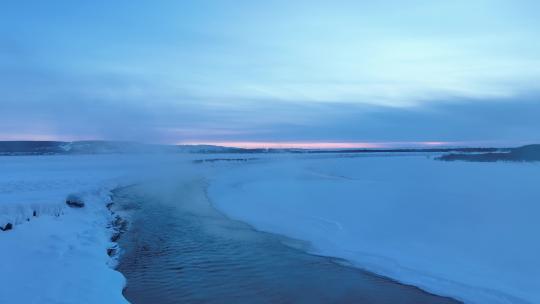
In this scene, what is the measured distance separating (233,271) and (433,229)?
5.27 m

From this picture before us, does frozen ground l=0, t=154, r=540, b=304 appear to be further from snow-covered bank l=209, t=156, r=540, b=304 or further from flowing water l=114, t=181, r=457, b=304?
flowing water l=114, t=181, r=457, b=304

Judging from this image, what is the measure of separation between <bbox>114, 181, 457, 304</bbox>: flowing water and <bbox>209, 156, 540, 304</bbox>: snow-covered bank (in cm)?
62

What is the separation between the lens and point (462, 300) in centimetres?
764

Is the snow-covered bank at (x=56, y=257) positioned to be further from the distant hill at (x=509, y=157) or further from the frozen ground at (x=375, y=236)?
the distant hill at (x=509, y=157)

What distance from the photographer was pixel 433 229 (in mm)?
11484

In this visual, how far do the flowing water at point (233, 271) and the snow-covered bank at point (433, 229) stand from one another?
623mm

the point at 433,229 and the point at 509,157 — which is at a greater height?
the point at 509,157

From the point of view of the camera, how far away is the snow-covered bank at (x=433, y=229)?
8.30 meters

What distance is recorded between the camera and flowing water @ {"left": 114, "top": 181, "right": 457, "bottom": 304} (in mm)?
8305

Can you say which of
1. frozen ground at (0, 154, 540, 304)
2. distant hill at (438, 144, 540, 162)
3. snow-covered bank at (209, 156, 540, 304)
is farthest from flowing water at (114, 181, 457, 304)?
distant hill at (438, 144, 540, 162)

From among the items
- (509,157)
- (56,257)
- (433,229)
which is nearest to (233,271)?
(56,257)

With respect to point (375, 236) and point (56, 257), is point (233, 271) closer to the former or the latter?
point (56, 257)

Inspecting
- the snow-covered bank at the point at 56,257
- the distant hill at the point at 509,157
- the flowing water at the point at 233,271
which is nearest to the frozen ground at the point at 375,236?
the snow-covered bank at the point at 56,257

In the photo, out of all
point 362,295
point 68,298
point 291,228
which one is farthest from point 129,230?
point 362,295
